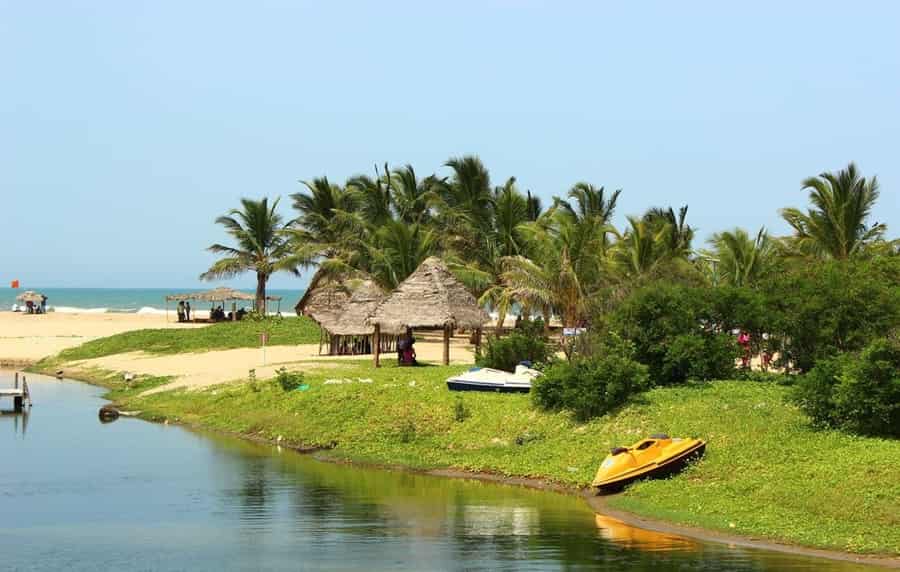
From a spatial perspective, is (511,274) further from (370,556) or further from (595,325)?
(370,556)

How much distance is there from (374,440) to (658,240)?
22.4 m

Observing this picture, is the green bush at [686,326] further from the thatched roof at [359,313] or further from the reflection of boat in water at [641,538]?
the thatched roof at [359,313]

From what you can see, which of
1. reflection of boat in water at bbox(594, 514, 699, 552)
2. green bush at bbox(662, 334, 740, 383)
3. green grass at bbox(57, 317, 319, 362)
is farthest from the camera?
green grass at bbox(57, 317, 319, 362)

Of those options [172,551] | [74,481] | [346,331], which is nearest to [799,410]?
[172,551]

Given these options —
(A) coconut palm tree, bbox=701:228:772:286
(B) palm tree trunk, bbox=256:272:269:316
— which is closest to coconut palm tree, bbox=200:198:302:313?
(B) palm tree trunk, bbox=256:272:269:316

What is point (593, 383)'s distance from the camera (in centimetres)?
2414

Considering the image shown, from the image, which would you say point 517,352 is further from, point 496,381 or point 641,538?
point 641,538

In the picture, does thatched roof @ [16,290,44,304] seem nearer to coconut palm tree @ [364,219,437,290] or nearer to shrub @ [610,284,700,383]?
coconut palm tree @ [364,219,437,290]

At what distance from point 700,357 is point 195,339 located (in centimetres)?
2949

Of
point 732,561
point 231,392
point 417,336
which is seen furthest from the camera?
point 417,336

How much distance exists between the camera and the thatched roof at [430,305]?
3588cm

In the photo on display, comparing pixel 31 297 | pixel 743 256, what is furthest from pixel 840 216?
pixel 31 297

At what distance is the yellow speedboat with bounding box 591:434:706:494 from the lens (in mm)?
20141

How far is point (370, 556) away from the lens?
640 inches
